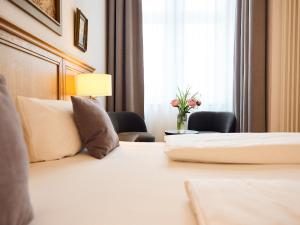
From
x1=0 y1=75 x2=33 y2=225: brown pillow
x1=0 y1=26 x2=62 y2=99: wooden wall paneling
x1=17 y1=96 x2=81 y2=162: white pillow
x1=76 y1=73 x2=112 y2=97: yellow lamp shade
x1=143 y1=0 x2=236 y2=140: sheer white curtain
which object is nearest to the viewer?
x1=0 y1=75 x2=33 y2=225: brown pillow

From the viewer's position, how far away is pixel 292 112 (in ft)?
11.4

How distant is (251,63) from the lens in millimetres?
3420

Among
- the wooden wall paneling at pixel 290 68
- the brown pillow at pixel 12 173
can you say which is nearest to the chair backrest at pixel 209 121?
the wooden wall paneling at pixel 290 68

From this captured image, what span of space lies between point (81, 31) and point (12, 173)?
2.11m

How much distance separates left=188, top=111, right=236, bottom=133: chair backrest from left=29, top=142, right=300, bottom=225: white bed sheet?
1.98m

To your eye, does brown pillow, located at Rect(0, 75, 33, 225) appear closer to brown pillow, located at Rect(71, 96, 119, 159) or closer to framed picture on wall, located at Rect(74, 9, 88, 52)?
brown pillow, located at Rect(71, 96, 119, 159)

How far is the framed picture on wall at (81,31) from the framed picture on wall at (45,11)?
36cm

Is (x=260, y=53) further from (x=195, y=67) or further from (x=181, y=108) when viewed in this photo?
(x=181, y=108)

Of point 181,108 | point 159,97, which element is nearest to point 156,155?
point 181,108

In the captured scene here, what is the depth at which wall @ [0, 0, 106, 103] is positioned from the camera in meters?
1.42

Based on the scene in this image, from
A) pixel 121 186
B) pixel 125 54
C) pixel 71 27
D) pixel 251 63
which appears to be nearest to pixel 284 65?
pixel 251 63

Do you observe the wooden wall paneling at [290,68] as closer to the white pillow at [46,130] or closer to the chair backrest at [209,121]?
the chair backrest at [209,121]

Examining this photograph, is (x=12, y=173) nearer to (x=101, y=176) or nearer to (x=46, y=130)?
(x=101, y=176)

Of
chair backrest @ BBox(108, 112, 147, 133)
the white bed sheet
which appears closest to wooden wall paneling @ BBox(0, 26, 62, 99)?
the white bed sheet
